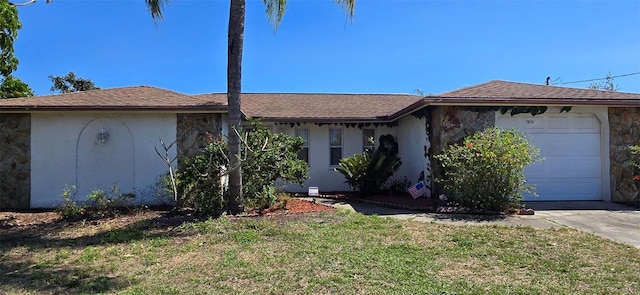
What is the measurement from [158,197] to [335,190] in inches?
237

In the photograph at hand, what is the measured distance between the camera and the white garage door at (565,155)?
10.7 meters

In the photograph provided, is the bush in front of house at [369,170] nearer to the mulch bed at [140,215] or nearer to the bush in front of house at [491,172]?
the mulch bed at [140,215]

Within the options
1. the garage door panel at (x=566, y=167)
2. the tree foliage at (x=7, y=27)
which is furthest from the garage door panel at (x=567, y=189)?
the tree foliage at (x=7, y=27)

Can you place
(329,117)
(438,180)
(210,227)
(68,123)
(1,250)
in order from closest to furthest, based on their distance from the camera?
(1,250) → (210,227) → (438,180) → (68,123) → (329,117)

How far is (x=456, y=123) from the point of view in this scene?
10211 mm

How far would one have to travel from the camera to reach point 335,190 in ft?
47.6

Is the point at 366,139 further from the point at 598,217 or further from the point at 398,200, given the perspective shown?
the point at 598,217

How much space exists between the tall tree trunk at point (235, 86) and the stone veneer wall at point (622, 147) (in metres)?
9.19

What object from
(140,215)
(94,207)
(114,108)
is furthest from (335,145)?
(94,207)

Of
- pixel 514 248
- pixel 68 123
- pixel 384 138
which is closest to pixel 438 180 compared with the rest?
pixel 514 248

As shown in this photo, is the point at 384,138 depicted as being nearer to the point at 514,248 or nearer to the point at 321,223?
the point at 321,223

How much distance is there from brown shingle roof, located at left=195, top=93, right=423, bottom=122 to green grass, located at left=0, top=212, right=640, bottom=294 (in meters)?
6.12

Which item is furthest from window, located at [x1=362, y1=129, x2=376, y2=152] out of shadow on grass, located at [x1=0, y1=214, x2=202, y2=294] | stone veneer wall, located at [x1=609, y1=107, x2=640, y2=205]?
shadow on grass, located at [x1=0, y1=214, x2=202, y2=294]

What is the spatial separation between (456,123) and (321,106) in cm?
620
